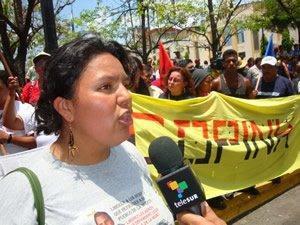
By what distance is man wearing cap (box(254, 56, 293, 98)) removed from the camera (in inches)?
271

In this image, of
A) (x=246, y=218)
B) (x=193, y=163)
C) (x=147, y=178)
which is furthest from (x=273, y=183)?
(x=147, y=178)

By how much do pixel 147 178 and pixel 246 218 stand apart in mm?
4061

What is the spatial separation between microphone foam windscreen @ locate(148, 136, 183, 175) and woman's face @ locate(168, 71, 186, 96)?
365 centimetres

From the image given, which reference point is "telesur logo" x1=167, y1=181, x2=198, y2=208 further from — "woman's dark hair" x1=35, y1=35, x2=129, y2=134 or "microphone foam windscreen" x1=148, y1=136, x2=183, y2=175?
"woman's dark hair" x1=35, y1=35, x2=129, y2=134

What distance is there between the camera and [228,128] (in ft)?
18.7

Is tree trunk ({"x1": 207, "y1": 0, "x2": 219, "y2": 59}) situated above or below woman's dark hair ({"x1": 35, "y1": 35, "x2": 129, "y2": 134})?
above

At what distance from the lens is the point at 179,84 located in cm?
A: 554

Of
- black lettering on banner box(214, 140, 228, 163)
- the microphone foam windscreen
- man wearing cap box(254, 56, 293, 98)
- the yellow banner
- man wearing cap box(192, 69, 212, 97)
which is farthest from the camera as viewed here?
man wearing cap box(254, 56, 293, 98)

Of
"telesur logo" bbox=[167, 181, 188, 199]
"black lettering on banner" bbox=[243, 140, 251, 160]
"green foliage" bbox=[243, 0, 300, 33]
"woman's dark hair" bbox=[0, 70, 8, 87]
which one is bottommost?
"black lettering on banner" bbox=[243, 140, 251, 160]

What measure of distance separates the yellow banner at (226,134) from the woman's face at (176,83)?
264 millimetres

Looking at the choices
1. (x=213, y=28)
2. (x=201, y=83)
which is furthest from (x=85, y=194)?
(x=213, y=28)

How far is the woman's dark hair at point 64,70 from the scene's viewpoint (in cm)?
164

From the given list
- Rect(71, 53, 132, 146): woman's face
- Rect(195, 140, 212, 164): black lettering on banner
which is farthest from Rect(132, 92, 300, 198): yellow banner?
Rect(71, 53, 132, 146): woman's face

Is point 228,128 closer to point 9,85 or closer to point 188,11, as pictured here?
point 9,85
